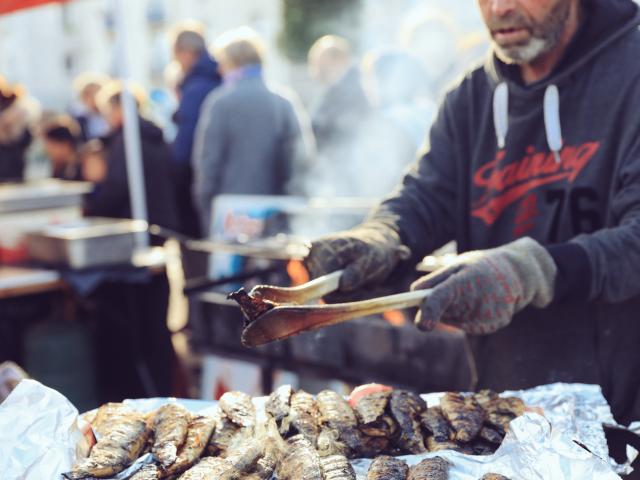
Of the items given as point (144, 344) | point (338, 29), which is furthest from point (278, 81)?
point (144, 344)

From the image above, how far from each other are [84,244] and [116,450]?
3326mm

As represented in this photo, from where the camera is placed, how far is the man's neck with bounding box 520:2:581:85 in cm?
273

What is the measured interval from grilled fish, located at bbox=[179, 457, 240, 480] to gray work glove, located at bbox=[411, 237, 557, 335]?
24.6 inches

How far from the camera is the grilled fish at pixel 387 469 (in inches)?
74.3

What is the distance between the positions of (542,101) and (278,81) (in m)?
24.1

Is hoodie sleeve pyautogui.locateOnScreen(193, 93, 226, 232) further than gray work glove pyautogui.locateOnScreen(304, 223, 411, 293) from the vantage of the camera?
Yes

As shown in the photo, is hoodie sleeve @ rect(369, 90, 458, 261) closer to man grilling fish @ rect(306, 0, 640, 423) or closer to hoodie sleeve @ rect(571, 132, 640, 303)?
man grilling fish @ rect(306, 0, 640, 423)

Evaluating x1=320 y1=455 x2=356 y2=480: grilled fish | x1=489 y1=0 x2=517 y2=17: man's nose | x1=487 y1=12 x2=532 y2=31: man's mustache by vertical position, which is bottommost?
x1=320 y1=455 x2=356 y2=480: grilled fish

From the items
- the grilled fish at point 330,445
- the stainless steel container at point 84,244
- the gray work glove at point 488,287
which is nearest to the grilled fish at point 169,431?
the grilled fish at point 330,445

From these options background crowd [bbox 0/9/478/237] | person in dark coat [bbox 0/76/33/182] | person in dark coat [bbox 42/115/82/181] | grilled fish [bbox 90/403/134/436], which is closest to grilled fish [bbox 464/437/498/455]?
grilled fish [bbox 90/403/134/436]

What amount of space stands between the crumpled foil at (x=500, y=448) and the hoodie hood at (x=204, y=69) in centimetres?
596

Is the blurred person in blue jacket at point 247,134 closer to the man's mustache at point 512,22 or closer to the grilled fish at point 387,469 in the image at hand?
the man's mustache at point 512,22

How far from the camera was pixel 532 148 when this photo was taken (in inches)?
110

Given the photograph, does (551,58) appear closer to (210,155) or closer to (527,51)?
(527,51)
